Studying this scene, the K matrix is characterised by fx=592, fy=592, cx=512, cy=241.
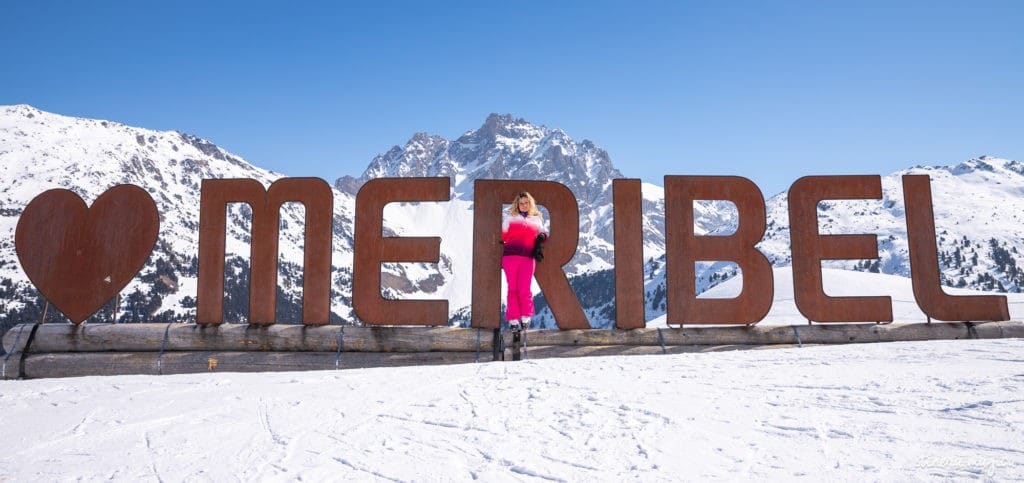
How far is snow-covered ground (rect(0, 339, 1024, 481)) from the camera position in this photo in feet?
10.8

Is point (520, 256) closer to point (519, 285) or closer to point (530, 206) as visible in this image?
point (519, 285)

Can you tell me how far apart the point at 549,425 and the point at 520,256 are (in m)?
5.03

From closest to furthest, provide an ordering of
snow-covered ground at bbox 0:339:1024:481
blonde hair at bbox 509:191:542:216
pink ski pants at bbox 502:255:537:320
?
snow-covered ground at bbox 0:339:1024:481, pink ski pants at bbox 502:255:537:320, blonde hair at bbox 509:191:542:216

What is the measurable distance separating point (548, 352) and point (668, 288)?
2344 mm

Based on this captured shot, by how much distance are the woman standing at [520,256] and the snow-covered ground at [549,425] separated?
2312mm

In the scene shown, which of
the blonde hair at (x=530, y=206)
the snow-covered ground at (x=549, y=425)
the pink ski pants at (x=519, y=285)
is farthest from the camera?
the blonde hair at (x=530, y=206)

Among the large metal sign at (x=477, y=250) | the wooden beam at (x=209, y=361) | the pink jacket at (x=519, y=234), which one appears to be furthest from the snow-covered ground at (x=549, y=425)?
the large metal sign at (x=477, y=250)

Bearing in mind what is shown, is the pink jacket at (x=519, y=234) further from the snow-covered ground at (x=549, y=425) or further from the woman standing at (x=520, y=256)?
the snow-covered ground at (x=549, y=425)

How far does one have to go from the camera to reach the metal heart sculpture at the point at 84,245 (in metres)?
9.53

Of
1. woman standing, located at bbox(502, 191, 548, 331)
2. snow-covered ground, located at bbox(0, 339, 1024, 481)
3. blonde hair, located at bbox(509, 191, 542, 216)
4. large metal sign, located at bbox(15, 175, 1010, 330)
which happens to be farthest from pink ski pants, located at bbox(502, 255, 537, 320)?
snow-covered ground, located at bbox(0, 339, 1024, 481)

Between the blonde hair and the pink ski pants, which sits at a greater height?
the blonde hair

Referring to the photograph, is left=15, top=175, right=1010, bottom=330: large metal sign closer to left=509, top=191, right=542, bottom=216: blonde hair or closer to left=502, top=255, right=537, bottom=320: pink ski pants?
left=502, top=255, right=537, bottom=320: pink ski pants

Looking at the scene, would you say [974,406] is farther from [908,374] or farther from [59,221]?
[59,221]

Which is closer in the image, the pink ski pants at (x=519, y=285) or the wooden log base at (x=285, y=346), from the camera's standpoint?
the pink ski pants at (x=519, y=285)
